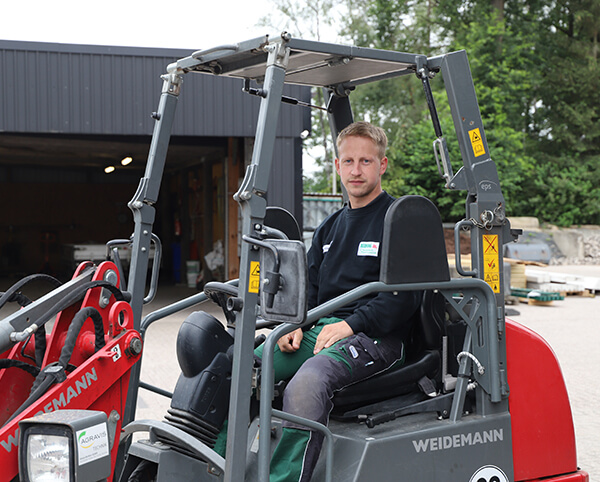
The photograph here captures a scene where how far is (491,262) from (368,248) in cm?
53

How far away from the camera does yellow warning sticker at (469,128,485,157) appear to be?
3.19 m

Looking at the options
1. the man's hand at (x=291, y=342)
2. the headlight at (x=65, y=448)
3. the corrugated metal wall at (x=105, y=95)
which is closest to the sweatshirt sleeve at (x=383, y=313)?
the man's hand at (x=291, y=342)

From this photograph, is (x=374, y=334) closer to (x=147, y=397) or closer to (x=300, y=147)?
(x=147, y=397)

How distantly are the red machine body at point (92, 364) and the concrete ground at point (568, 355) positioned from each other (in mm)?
3141

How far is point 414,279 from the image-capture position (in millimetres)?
2832

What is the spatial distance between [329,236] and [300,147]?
9.71 meters

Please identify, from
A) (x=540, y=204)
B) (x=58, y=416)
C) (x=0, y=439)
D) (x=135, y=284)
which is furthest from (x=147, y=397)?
(x=540, y=204)

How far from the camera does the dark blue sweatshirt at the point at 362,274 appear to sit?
303cm

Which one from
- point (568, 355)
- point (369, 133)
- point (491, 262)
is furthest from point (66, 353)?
point (568, 355)

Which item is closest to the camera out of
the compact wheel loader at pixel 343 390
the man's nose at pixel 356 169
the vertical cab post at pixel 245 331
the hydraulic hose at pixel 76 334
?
the vertical cab post at pixel 245 331

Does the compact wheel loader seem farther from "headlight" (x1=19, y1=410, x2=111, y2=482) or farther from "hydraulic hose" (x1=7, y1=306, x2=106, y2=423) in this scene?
"headlight" (x1=19, y1=410, x2=111, y2=482)

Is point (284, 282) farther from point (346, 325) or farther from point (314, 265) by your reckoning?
point (314, 265)

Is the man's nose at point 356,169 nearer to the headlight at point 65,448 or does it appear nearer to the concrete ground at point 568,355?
the headlight at point 65,448

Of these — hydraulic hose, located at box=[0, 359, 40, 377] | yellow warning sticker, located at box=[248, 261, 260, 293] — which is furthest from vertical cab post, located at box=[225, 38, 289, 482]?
hydraulic hose, located at box=[0, 359, 40, 377]
